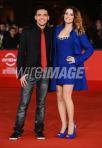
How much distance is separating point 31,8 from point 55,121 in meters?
16.7

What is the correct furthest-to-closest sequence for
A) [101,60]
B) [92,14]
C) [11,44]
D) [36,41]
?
[92,14]
[11,44]
[101,60]
[36,41]

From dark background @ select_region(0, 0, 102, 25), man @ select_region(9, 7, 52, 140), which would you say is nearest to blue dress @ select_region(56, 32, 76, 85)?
man @ select_region(9, 7, 52, 140)

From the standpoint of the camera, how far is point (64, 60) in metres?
8.84

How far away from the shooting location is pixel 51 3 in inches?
1123

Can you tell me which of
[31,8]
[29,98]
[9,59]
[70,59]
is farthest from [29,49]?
[31,8]

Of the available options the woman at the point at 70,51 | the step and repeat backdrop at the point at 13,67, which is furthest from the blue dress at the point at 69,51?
the step and repeat backdrop at the point at 13,67

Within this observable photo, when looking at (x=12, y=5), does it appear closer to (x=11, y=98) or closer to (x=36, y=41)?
(x=11, y=98)

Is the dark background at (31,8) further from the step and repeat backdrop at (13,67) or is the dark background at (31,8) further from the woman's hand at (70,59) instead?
the woman's hand at (70,59)

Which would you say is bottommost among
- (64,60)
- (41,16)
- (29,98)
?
(29,98)

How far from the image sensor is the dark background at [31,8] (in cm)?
2672

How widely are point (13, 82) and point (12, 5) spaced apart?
41.9ft

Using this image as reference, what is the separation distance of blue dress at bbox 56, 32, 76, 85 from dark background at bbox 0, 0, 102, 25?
682 inches

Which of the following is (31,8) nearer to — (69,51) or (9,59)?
(9,59)

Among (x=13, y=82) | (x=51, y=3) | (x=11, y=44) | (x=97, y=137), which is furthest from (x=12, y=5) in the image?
(x=97, y=137)
